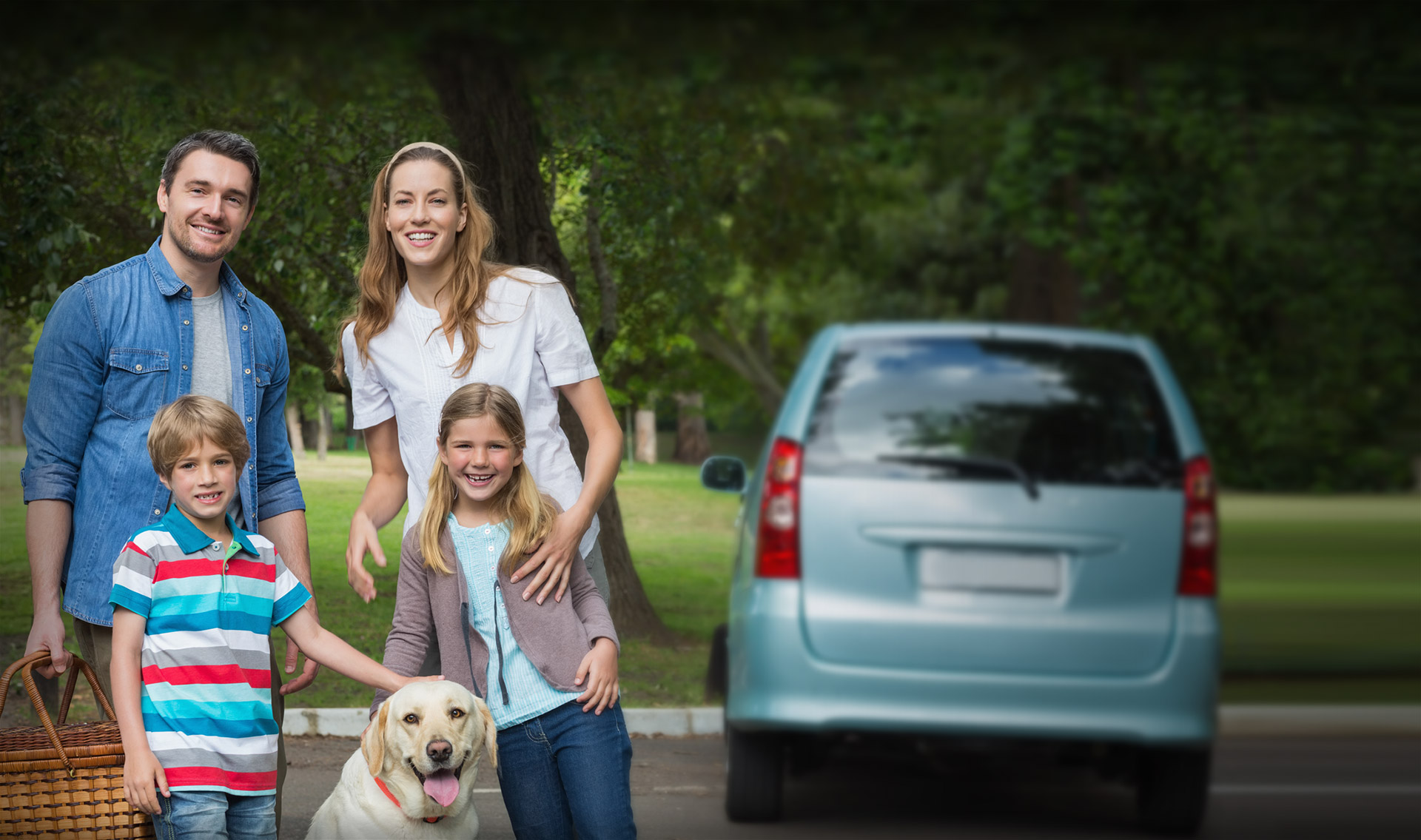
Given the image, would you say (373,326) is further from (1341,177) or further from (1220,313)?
(1341,177)

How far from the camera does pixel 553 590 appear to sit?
112 inches

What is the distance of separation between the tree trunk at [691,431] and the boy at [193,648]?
2.41 feet

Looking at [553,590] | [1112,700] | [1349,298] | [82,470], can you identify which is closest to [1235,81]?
[1349,298]

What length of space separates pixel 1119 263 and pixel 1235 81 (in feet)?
1.27

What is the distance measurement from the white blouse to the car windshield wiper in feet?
2.52

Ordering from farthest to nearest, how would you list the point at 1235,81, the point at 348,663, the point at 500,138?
the point at 500,138, the point at 348,663, the point at 1235,81

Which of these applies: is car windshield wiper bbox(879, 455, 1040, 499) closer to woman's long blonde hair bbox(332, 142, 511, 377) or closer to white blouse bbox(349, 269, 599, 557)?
white blouse bbox(349, 269, 599, 557)

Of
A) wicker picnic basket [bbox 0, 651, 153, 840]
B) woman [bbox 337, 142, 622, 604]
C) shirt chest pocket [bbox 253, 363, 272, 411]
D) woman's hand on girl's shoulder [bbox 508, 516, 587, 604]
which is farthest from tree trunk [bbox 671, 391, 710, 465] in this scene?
wicker picnic basket [bbox 0, 651, 153, 840]

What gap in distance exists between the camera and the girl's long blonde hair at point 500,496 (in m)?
2.74

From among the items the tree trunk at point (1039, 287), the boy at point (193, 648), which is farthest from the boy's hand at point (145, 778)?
the tree trunk at point (1039, 287)

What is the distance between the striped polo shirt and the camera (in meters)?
2.70

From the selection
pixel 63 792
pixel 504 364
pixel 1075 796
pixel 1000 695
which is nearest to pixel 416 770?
pixel 63 792


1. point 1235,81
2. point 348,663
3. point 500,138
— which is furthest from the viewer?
point 500,138

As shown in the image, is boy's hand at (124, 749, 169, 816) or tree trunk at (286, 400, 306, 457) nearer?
boy's hand at (124, 749, 169, 816)
